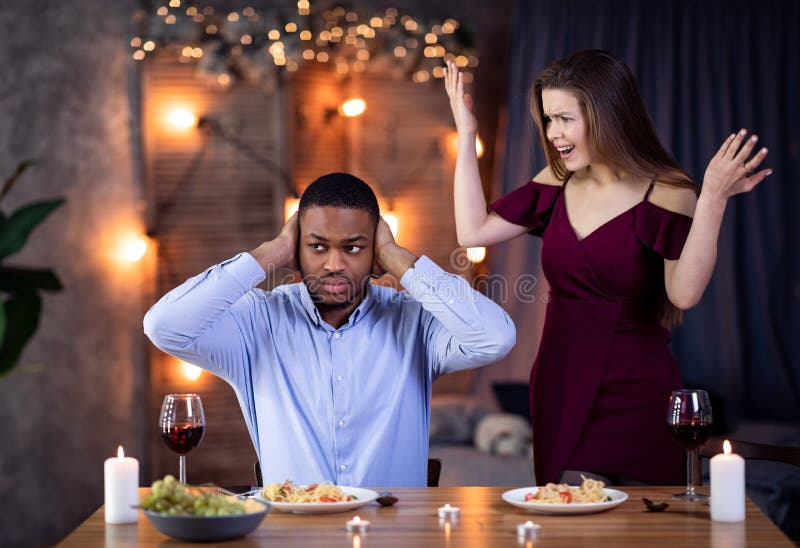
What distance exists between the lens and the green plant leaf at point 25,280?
1.21 m

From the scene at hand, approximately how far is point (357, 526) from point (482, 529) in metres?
0.19

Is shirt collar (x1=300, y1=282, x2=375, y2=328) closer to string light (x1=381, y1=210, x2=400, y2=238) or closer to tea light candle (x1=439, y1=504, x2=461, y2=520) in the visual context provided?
tea light candle (x1=439, y1=504, x2=461, y2=520)

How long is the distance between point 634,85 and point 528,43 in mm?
2533

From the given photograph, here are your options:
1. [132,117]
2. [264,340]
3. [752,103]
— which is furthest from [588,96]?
[132,117]

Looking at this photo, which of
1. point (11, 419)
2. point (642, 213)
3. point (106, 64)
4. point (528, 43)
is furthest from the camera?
point (528, 43)

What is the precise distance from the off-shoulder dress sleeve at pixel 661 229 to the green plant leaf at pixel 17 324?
1.36 meters

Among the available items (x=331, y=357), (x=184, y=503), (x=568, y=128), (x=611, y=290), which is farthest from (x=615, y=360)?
(x=184, y=503)

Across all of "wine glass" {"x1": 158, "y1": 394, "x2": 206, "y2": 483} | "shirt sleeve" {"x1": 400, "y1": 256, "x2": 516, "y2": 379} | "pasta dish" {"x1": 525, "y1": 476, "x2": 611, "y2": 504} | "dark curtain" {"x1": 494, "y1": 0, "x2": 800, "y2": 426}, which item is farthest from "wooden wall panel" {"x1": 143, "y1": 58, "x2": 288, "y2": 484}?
"pasta dish" {"x1": 525, "y1": 476, "x2": 611, "y2": 504}

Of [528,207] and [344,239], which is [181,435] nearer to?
[344,239]

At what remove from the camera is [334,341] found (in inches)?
84.7

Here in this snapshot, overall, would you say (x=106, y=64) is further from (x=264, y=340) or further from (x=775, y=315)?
(x=775, y=315)

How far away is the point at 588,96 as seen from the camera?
222cm

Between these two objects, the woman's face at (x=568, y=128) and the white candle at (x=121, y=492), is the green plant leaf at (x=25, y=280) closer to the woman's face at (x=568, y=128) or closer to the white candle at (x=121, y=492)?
the white candle at (x=121, y=492)

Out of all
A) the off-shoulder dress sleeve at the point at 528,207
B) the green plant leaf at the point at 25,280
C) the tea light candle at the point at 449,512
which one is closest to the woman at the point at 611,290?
the off-shoulder dress sleeve at the point at 528,207
